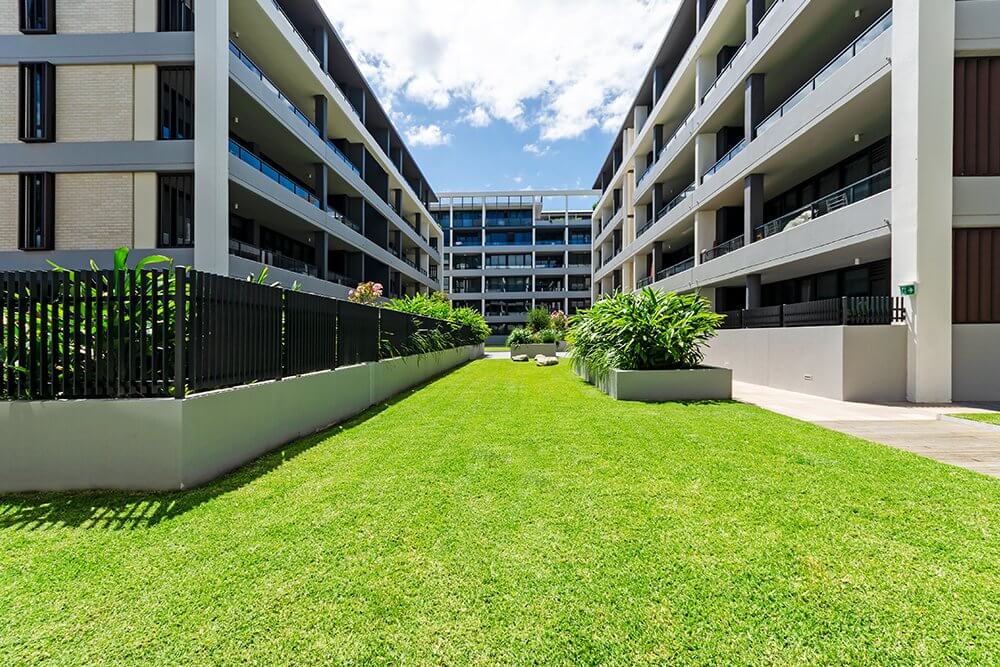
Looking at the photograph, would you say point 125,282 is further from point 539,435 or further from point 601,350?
point 601,350

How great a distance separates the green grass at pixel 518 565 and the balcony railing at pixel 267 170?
15.8m

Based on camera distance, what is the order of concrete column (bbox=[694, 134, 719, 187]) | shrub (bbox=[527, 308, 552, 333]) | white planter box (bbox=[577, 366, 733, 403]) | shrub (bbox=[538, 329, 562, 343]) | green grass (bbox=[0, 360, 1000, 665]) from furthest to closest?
shrub (bbox=[527, 308, 552, 333]) < shrub (bbox=[538, 329, 562, 343]) < concrete column (bbox=[694, 134, 719, 187]) < white planter box (bbox=[577, 366, 733, 403]) < green grass (bbox=[0, 360, 1000, 665])

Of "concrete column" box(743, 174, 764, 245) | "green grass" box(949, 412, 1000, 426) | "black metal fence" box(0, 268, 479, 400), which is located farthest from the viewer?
"concrete column" box(743, 174, 764, 245)

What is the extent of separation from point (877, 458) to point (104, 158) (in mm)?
22405

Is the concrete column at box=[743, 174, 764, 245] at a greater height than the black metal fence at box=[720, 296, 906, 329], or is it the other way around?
the concrete column at box=[743, 174, 764, 245]

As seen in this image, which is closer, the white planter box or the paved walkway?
the paved walkway

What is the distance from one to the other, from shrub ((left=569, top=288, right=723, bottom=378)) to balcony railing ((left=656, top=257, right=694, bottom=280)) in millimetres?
13129

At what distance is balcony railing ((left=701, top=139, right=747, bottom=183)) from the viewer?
17.9m

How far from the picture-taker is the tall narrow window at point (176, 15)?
1530cm

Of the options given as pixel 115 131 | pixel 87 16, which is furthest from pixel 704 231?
pixel 87 16

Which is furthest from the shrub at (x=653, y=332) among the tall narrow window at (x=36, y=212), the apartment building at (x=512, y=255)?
the apartment building at (x=512, y=255)

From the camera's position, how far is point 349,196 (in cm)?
2888

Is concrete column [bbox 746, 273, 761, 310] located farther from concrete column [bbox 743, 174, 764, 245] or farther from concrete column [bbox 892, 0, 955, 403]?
concrete column [bbox 892, 0, 955, 403]

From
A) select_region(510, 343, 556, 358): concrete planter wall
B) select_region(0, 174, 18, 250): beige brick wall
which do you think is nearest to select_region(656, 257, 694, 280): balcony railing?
select_region(510, 343, 556, 358): concrete planter wall
